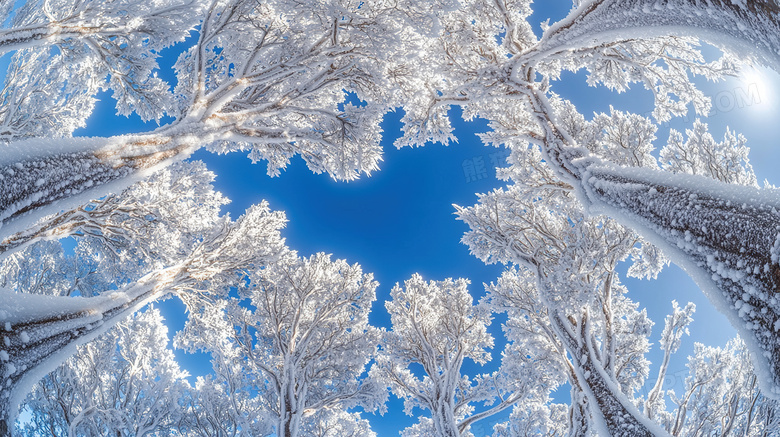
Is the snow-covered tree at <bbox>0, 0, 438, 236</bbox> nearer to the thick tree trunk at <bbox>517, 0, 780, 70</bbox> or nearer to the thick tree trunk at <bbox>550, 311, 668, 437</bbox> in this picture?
the thick tree trunk at <bbox>517, 0, 780, 70</bbox>

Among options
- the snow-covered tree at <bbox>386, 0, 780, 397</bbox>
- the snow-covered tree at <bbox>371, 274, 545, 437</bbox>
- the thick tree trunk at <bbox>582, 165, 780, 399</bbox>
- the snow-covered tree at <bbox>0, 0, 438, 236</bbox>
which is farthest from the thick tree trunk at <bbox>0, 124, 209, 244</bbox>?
the snow-covered tree at <bbox>371, 274, 545, 437</bbox>

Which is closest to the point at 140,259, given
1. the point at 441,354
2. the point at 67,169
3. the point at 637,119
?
the point at 67,169

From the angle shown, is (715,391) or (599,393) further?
(715,391)

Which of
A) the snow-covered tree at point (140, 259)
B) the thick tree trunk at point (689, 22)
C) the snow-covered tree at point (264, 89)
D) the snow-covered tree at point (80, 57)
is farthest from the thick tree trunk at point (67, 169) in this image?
the thick tree trunk at point (689, 22)

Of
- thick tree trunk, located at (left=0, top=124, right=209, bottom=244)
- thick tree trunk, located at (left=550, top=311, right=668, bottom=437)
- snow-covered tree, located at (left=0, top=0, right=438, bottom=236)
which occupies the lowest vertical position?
thick tree trunk, located at (left=550, top=311, right=668, bottom=437)

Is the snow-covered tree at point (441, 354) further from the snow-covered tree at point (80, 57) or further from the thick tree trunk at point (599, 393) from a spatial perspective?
the snow-covered tree at point (80, 57)

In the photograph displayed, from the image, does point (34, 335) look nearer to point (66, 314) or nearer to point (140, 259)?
point (66, 314)

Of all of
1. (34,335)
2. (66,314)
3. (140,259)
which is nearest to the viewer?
(34,335)

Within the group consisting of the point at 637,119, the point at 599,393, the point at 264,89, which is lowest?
the point at 599,393
